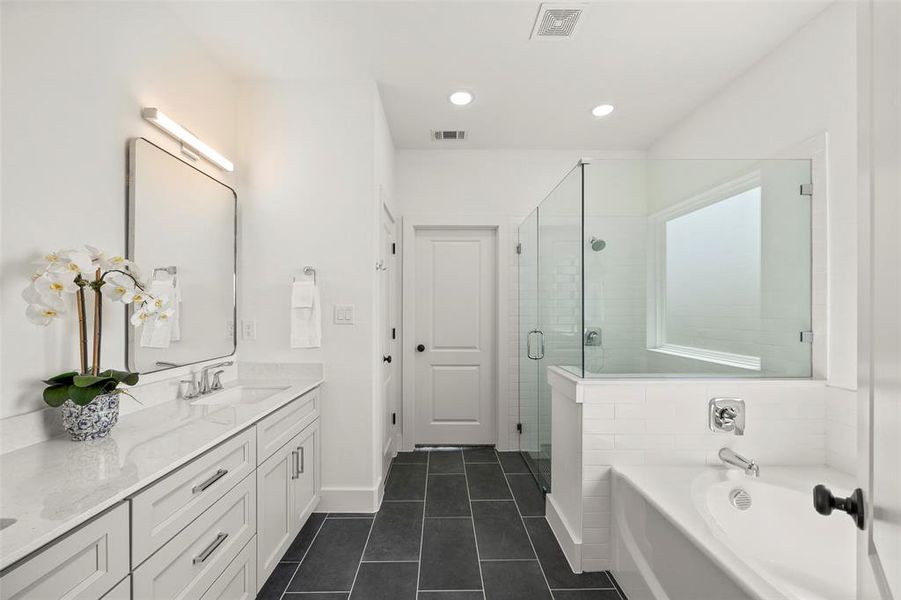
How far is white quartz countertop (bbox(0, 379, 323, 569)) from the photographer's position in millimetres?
816

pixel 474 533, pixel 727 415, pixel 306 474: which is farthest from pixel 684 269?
pixel 306 474

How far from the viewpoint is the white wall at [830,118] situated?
178 centimetres

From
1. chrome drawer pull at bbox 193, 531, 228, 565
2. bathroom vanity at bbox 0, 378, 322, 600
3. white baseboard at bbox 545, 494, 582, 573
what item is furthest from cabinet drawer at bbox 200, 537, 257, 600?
white baseboard at bbox 545, 494, 582, 573

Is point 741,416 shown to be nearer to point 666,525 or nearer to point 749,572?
point 666,525

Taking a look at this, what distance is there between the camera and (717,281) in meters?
2.24

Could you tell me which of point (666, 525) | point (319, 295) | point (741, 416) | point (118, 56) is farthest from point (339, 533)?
point (118, 56)

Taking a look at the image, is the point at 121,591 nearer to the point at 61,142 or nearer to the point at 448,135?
the point at 61,142

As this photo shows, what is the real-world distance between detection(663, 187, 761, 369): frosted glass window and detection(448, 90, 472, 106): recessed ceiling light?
5.05 feet

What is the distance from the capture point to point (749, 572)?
3.53 feet

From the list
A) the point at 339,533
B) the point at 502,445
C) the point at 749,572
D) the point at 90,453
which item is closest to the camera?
the point at 749,572

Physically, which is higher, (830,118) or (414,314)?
(830,118)

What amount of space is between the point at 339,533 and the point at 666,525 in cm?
167

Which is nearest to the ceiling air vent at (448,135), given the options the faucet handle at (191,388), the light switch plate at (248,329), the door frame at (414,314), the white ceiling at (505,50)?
the white ceiling at (505,50)

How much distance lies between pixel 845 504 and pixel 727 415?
1.36 m
